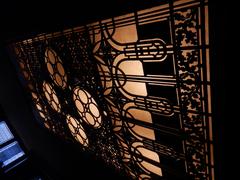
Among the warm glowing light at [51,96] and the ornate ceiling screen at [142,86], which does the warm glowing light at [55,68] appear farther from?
the warm glowing light at [51,96]

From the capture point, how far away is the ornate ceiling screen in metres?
Answer: 1.31

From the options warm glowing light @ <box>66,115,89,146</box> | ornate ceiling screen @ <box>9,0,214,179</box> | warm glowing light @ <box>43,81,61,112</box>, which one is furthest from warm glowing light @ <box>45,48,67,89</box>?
warm glowing light @ <box>66,115,89,146</box>

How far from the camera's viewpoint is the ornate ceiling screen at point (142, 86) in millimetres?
1313

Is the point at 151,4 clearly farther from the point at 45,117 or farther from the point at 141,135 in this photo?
the point at 45,117

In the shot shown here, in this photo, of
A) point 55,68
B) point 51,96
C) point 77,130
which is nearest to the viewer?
point 55,68

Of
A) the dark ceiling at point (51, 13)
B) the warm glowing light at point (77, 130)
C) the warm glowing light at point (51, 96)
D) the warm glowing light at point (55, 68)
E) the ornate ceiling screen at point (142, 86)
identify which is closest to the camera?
the ornate ceiling screen at point (142, 86)

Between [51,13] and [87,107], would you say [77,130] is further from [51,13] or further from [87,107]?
[51,13]

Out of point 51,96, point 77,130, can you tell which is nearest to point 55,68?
point 51,96

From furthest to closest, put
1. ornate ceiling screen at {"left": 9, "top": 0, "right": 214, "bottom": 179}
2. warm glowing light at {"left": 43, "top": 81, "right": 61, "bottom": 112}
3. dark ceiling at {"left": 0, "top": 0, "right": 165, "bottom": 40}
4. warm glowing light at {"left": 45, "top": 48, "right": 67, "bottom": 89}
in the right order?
warm glowing light at {"left": 43, "top": 81, "right": 61, "bottom": 112}
warm glowing light at {"left": 45, "top": 48, "right": 67, "bottom": 89}
dark ceiling at {"left": 0, "top": 0, "right": 165, "bottom": 40}
ornate ceiling screen at {"left": 9, "top": 0, "right": 214, "bottom": 179}

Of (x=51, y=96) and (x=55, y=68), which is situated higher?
(x=55, y=68)

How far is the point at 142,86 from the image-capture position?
1.75 metres

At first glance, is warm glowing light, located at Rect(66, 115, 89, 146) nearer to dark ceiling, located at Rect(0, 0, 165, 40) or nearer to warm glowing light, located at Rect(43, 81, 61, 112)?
warm glowing light, located at Rect(43, 81, 61, 112)

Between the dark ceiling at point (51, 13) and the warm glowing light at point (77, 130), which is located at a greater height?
the dark ceiling at point (51, 13)

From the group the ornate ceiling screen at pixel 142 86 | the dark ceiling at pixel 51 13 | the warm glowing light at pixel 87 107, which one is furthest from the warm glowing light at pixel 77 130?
the dark ceiling at pixel 51 13
